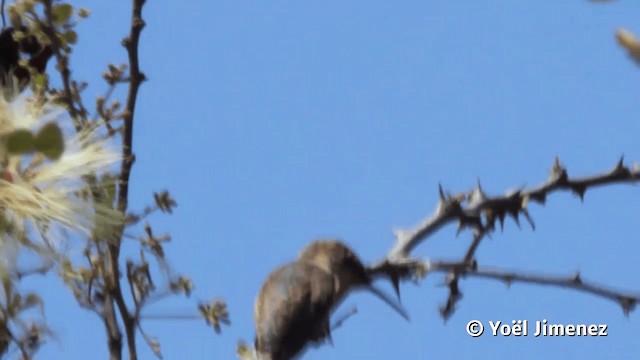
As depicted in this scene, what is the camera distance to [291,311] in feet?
7.24

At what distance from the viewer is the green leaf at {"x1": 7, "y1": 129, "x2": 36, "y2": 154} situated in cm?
152

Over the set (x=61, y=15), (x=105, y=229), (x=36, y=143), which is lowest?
(x=36, y=143)

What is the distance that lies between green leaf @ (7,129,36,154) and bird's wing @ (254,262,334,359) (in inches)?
26.9

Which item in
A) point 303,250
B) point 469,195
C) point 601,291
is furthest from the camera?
point 469,195

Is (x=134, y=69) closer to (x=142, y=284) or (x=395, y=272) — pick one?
(x=142, y=284)

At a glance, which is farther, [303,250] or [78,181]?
[303,250]

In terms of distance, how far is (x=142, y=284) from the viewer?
249 cm

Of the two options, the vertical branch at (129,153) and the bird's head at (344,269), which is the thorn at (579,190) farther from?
the vertical branch at (129,153)

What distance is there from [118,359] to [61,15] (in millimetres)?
996

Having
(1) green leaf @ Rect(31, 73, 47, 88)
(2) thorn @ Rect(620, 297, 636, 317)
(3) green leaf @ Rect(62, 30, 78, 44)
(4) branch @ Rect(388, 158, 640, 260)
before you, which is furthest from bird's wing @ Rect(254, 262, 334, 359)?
(3) green leaf @ Rect(62, 30, 78, 44)

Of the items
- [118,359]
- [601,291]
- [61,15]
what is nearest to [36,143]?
[118,359]

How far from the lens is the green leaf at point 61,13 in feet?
9.43

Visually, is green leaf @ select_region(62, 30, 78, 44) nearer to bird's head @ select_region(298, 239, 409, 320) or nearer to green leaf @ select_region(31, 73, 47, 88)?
green leaf @ select_region(31, 73, 47, 88)

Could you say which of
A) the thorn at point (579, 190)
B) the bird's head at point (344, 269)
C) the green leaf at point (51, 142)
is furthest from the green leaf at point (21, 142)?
the thorn at point (579, 190)
